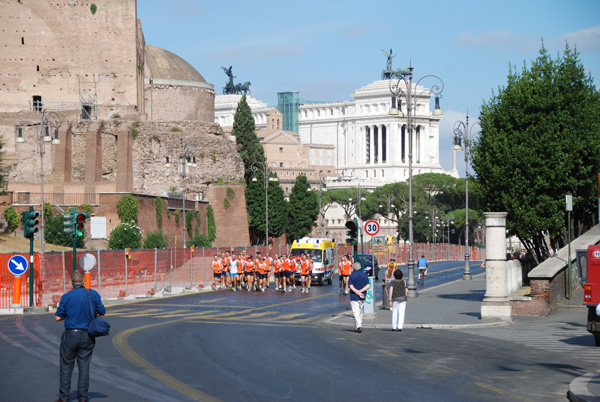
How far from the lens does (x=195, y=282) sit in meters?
45.8

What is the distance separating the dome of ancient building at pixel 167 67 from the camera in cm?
9225

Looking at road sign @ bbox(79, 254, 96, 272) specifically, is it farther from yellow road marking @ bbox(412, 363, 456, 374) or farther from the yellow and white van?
the yellow and white van

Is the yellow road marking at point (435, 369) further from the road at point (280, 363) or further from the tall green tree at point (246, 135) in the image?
the tall green tree at point (246, 135)

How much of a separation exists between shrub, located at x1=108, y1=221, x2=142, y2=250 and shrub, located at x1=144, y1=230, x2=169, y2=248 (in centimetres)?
63

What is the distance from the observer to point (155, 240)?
62375 millimetres

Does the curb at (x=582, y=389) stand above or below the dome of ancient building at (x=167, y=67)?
below

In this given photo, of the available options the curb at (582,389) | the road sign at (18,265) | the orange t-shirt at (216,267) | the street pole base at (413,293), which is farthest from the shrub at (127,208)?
the curb at (582,389)

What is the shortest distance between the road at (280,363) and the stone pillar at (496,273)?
2.54m

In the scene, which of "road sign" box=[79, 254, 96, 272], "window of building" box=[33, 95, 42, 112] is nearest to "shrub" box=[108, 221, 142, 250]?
"window of building" box=[33, 95, 42, 112]

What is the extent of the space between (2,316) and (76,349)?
1714cm

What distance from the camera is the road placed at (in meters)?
13.4

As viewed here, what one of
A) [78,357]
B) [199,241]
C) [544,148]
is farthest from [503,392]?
[199,241]

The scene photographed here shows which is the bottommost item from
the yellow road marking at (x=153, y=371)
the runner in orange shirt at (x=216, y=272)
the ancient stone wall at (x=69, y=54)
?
the yellow road marking at (x=153, y=371)

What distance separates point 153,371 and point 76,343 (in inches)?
119
